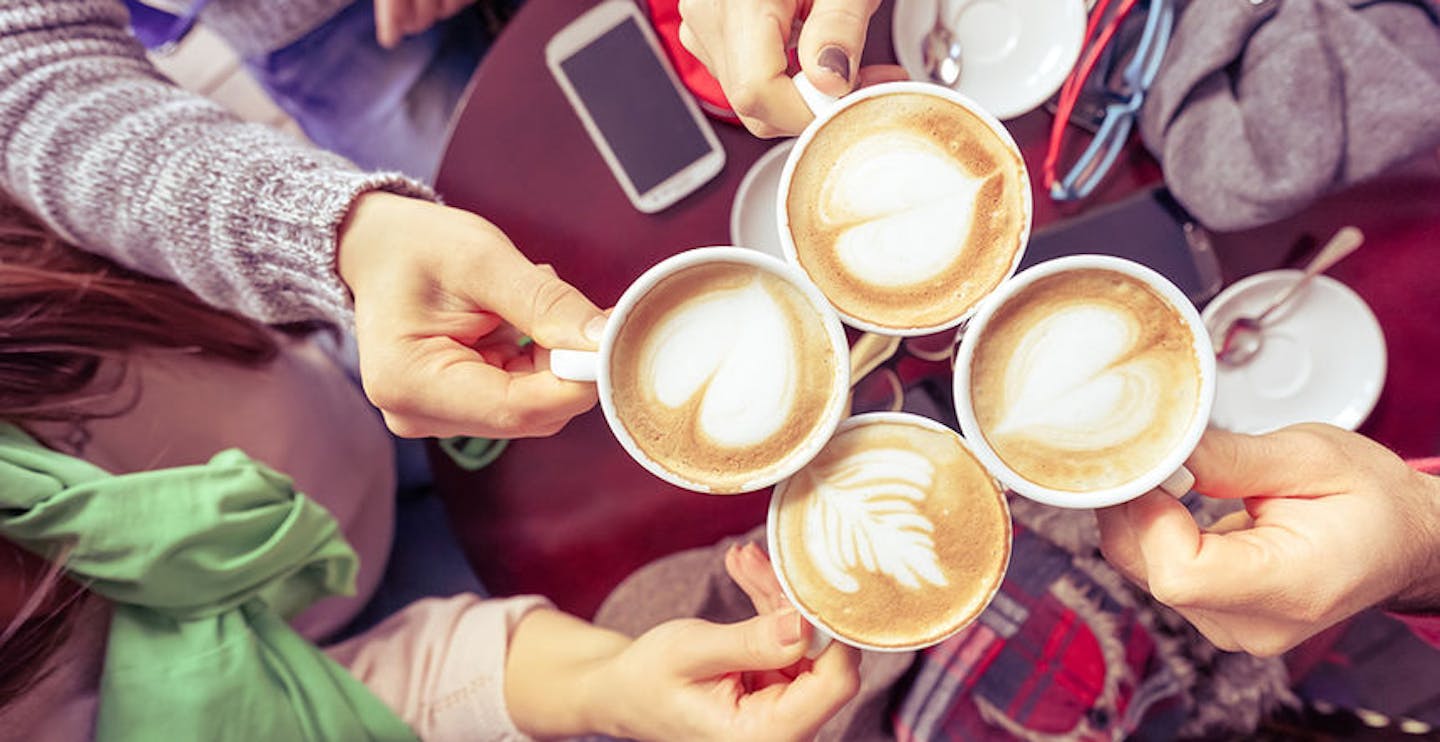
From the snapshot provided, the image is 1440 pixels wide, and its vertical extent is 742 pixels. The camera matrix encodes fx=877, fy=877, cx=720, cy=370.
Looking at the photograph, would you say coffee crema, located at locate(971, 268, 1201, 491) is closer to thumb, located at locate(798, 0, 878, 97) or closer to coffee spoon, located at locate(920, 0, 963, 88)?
thumb, located at locate(798, 0, 878, 97)

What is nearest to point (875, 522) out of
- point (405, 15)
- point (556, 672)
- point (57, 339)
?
point (556, 672)

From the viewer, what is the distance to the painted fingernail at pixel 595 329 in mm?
694

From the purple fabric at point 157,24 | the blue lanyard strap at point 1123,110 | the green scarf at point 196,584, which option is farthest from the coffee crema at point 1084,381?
the purple fabric at point 157,24

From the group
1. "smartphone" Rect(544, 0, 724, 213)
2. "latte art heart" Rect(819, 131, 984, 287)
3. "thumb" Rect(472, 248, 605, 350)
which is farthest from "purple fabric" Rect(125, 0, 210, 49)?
"latte art heart" Rect(819, 131, 984, 287)

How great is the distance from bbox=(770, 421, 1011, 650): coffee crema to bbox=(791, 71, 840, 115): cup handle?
0.90 feet

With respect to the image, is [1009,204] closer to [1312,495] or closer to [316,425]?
[1312,495]

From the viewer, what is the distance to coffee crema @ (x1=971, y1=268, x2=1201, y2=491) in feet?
2.31

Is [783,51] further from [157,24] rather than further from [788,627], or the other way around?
[157,24]

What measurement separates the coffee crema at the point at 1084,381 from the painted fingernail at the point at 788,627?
0.73 ft

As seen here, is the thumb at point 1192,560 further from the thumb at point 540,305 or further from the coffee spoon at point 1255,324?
the thumb at point 540,305

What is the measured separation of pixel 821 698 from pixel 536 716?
0.37 meters

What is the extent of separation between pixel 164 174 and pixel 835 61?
0.65 meters

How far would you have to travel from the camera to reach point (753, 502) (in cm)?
105

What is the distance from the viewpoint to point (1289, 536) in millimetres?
699
